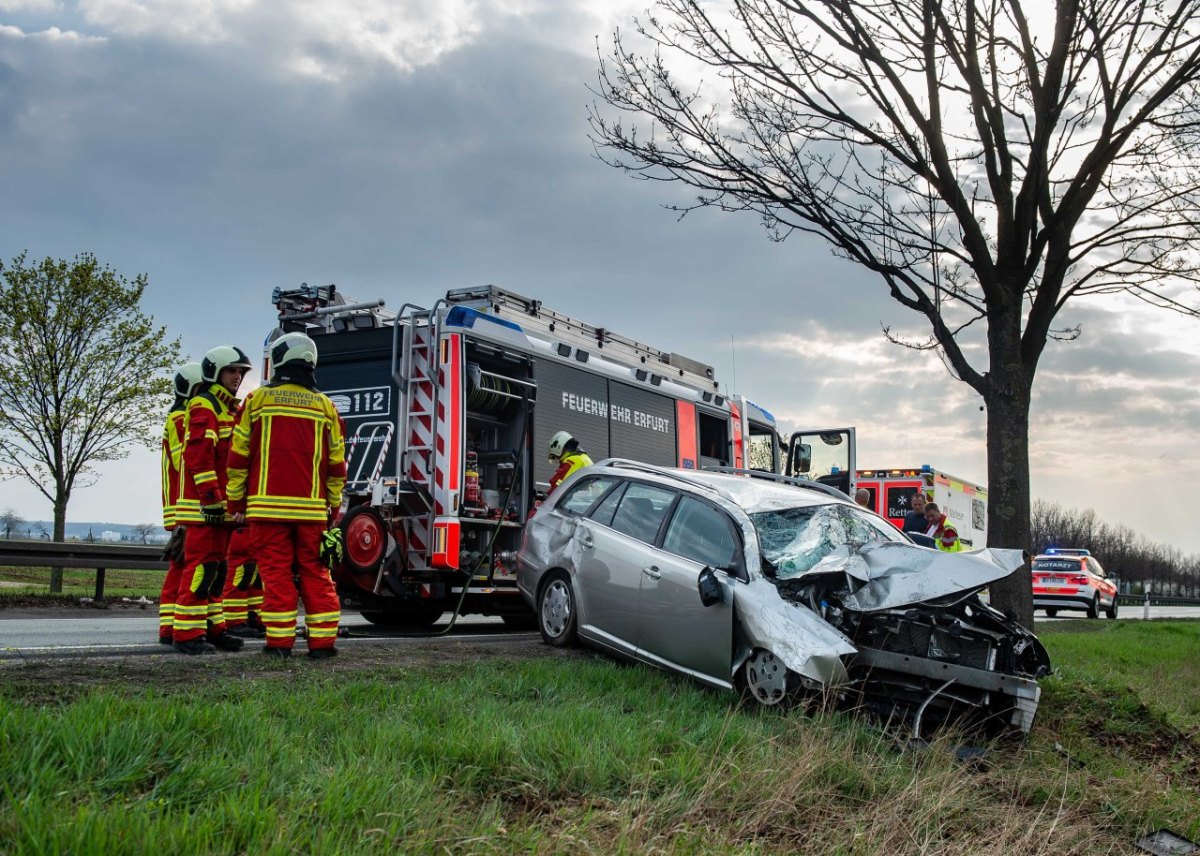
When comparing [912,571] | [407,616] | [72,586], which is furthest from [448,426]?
[72,586]

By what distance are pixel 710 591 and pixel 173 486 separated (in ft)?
12.9

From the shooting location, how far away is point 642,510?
7.42 m

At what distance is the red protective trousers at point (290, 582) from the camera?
6.56m

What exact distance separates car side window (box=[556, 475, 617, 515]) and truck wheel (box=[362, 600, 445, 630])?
3.16 metres

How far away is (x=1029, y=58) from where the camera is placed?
912 centimetres

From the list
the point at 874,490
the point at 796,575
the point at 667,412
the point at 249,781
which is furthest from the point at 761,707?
the point at 874,490

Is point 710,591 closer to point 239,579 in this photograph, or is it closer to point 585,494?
point 585,494

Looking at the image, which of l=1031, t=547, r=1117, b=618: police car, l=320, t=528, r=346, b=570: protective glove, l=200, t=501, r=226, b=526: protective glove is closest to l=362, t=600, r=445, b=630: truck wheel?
l=320, t=528, r=346, b=570: protective glove

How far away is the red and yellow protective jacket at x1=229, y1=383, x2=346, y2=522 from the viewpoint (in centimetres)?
660

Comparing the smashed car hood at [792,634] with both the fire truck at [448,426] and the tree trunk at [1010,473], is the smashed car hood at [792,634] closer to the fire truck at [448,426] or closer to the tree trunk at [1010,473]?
the tree trunk at [1010,473]

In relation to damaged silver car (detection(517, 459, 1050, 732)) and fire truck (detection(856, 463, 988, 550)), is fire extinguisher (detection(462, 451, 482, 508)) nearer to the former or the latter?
damaged silver car (detection(517, 459, 1050, 732))

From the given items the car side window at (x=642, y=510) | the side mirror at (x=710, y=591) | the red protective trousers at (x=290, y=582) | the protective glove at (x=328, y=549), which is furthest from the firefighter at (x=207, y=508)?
the side mirror at (x=710, y=591)

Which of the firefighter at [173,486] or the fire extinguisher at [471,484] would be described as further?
the fire extinguisher at [471,484]

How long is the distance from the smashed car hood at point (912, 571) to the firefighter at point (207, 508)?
12.8 ft
